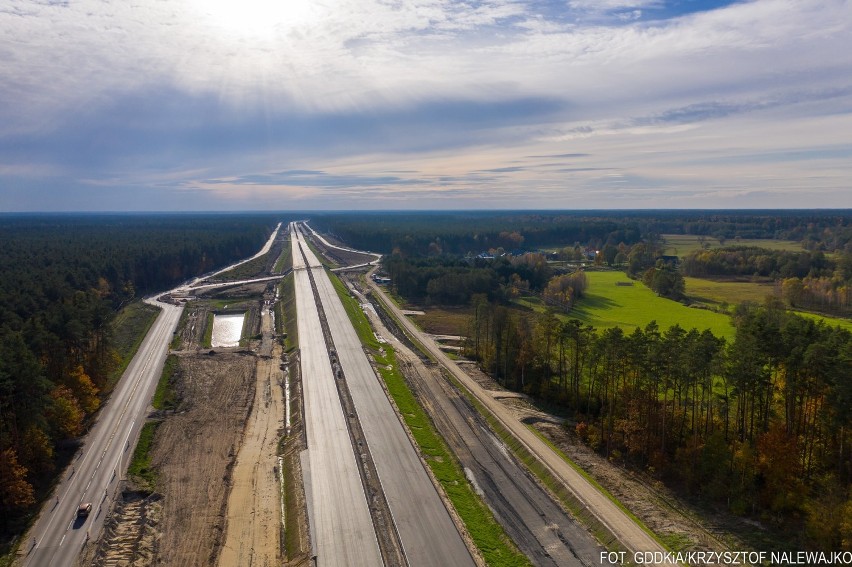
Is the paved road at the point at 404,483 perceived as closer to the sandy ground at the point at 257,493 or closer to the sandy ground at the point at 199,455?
the sandy ground at the point at 257,493

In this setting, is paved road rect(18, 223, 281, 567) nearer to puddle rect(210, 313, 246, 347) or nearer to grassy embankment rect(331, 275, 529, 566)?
puddle rect(210, 313, 246, 347)

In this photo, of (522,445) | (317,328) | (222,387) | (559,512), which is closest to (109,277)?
(317,328)

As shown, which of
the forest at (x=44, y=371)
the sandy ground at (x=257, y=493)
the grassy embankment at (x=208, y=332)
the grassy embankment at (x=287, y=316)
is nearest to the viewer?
the sandy ground at (x=257, y=493)

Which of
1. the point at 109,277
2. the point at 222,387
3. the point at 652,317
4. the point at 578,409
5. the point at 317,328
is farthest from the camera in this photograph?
the point at 109,277

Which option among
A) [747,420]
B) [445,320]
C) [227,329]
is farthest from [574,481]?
[227,329]

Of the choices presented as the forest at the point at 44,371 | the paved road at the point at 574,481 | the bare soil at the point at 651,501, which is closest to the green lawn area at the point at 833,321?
the bare soil at the point at 651,501

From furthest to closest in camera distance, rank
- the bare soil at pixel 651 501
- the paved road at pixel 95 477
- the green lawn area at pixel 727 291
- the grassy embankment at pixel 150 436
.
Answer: the green lawn area at pixel 727 291, the grassy embankment at pixel 150 436, the bare soil at pixel 651 501, the paved road at pixel 95 477

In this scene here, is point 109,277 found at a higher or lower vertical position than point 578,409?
higher

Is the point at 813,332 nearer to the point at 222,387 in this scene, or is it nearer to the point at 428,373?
the point at 428,373
